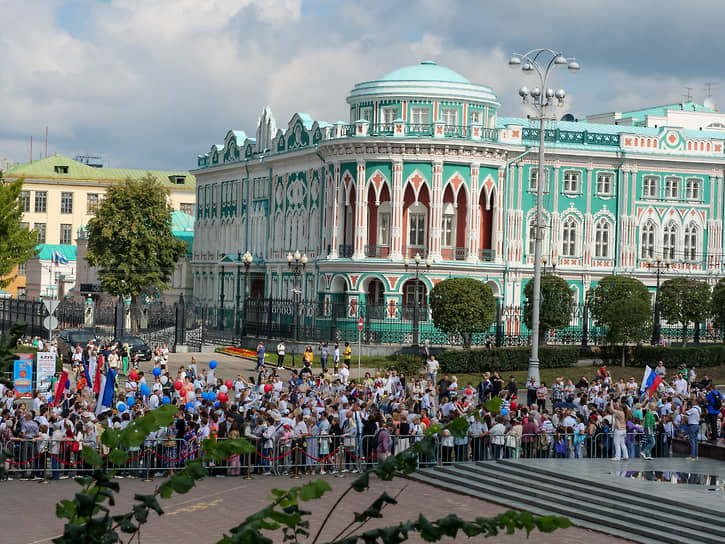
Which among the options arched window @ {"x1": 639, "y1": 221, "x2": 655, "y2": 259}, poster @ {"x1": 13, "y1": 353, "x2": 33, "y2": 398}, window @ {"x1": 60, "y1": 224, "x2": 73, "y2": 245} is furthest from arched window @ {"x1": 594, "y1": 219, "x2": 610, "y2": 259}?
window @ {"x1": 60, "y1": 224, "x2": 73, "y2": 245}

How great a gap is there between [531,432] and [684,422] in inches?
166

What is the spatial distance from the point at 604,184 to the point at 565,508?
43707 mm

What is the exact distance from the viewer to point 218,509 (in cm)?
2089

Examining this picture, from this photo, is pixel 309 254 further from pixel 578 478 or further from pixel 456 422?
pixel 456 422

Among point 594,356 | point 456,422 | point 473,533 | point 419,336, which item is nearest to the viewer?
point 473,533

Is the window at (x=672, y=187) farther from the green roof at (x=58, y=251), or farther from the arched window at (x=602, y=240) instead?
the green roof at (x=58, y=251)

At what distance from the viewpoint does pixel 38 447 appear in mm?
23453

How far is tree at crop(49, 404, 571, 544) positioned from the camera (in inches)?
237

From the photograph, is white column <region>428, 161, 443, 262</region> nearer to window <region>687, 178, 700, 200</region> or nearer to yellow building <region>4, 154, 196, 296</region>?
window <region>687, 178, 700, 200</region>

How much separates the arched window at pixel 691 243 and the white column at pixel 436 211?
16016 millimetres

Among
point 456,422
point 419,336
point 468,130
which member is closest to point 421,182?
point 468,130

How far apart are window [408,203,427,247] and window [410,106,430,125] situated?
4.30 meters

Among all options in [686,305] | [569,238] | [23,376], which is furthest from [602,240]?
[23,376]

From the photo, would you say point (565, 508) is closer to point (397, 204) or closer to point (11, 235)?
point (397, 204)
